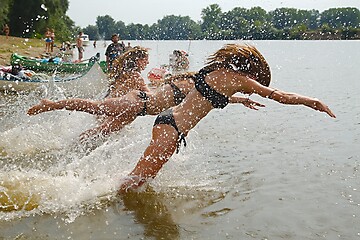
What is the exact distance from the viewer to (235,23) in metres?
16.0

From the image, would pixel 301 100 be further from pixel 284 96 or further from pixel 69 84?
pixel 69 84

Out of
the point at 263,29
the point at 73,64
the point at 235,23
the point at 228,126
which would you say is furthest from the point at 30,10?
the point at 228,126

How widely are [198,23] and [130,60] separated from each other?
11162 mm

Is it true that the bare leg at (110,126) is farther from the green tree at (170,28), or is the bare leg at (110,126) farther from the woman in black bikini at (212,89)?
the green tree at (170,28)

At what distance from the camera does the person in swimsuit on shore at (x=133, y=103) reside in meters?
6.17

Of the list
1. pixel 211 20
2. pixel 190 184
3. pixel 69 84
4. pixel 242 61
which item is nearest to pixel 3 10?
pixel 69 84

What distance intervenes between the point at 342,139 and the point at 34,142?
19.9 feet

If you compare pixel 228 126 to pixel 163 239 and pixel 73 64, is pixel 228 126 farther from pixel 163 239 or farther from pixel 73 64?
pixel 73 64

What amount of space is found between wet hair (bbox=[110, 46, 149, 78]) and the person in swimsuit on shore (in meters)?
0.63

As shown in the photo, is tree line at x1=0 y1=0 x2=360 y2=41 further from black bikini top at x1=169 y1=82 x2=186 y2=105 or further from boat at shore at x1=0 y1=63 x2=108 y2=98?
black bikini top at x1=169 y1=82 x2=186 y2=105

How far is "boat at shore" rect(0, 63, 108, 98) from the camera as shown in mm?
14414

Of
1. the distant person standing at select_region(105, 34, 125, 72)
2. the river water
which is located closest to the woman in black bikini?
the river water

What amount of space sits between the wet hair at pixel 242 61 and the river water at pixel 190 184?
5.29 feet

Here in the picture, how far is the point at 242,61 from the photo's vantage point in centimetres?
485
